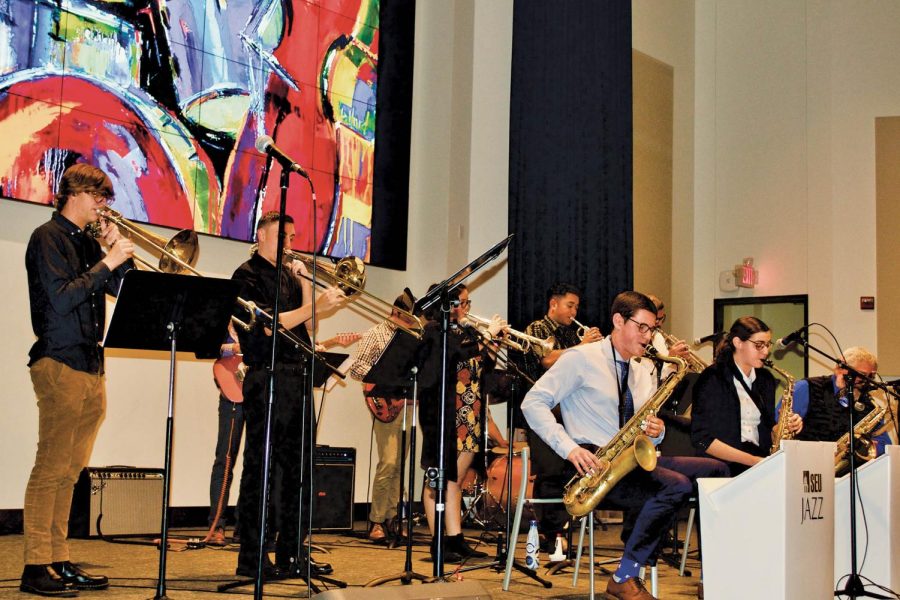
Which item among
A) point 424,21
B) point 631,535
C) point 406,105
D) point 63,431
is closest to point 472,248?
point 406,105

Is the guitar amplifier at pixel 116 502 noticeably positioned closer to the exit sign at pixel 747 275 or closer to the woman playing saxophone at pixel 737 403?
the woman playing saxophone at pixel 737 403

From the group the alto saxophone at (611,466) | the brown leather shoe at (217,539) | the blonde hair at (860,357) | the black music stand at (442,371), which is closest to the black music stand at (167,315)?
the black music stand at (442,371)

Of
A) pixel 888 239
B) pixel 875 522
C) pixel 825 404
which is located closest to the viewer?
pixel 875 522

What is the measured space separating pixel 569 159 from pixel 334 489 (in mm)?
3825

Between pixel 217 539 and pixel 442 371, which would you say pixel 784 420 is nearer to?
pixel 442 371

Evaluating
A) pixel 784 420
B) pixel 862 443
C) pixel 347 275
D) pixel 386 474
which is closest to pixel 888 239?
pixel 862 443

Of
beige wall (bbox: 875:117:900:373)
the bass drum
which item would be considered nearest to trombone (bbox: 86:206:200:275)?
the bass drum

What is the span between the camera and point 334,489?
721 centimetres

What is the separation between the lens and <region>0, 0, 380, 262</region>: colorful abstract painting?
6488 mm

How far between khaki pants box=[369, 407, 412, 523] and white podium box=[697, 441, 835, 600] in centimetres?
312

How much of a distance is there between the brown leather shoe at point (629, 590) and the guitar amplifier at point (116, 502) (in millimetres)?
3352

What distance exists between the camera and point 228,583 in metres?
4.58

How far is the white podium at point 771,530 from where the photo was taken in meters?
3.90

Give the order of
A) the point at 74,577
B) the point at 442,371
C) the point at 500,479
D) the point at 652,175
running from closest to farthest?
1. the point at 442,371
2. the point at 74,577
3. the point at 500,479
4. the point at 652,175
